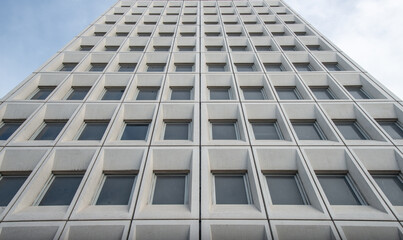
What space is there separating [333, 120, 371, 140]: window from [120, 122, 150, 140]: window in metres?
9.39

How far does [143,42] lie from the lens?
1645 cm

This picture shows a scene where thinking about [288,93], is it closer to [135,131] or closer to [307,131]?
[307,131]

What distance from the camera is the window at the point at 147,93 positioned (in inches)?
460

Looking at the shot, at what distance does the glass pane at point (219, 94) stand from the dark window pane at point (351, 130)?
5816 millimetres

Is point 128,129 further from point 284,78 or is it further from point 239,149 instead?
point 284,78

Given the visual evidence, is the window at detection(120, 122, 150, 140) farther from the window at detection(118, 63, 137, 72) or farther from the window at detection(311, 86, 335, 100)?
the window at detection(311, 86, 335, 100)

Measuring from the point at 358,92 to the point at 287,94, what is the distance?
421 cm

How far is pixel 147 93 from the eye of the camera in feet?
39.4

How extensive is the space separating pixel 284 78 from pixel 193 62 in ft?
20.2

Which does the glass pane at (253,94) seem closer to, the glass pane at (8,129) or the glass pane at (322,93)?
the glass pane at (322,93)

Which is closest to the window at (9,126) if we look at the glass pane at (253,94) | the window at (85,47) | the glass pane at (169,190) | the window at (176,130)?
the window at (176,130)

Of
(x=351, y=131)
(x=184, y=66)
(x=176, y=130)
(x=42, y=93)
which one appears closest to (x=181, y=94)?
(x=176, y=130)

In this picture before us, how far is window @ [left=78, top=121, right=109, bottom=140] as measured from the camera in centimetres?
930

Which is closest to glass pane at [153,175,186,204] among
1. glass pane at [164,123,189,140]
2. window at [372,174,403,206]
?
glass pane at [164,123,189,140]
